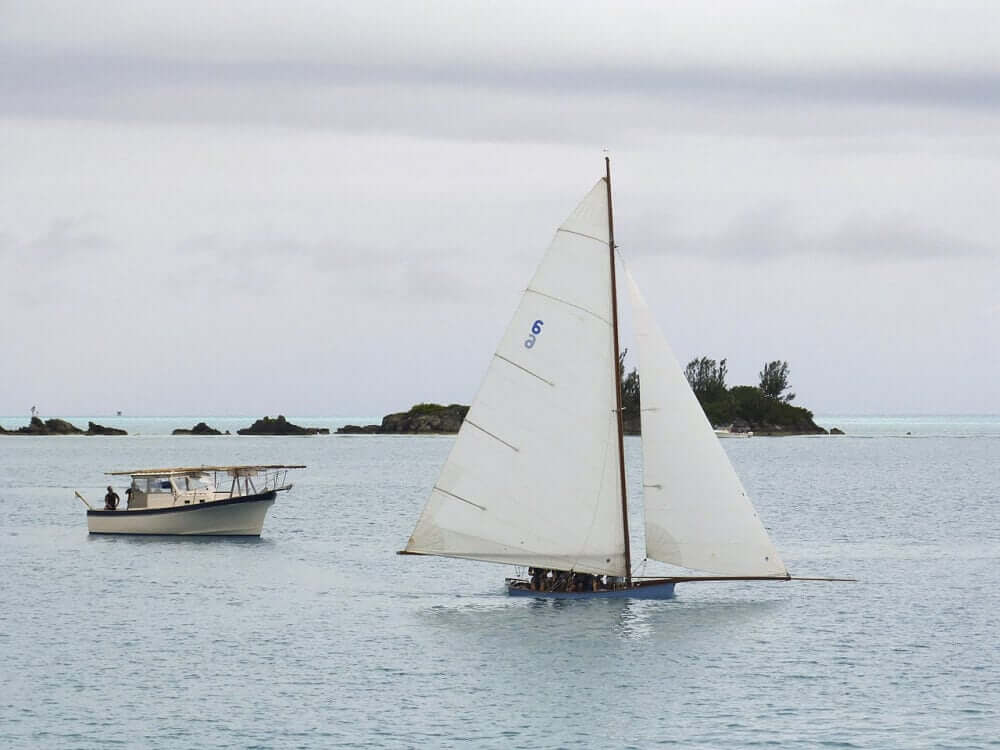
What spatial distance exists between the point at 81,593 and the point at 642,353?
27.3 m

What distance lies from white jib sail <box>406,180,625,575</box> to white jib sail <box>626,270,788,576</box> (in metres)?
1.73

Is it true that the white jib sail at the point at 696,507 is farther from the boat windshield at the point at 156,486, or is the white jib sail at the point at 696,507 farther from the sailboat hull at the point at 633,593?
the boat windshield at the point at 156,486

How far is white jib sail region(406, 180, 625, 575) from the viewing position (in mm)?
49094

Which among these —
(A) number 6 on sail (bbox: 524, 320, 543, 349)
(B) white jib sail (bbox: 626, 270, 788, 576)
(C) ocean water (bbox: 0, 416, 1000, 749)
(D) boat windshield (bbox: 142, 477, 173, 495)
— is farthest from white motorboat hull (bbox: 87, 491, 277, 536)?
(B) white jib sail (bbox: 626, 270, 788, 576)

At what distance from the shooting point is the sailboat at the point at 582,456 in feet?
161

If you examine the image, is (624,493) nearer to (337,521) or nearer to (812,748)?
(812,748)

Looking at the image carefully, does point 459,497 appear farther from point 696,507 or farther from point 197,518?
point 197,518

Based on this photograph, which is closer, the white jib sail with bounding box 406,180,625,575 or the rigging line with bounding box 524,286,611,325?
the rigging line with bounding box 524,286,611,325

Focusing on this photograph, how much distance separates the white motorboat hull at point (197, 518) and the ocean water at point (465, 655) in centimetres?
393

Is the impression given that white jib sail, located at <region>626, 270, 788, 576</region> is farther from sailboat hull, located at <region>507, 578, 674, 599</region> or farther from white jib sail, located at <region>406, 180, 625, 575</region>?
sailboat hull, located at <region>507, 578, 674, 599</region>

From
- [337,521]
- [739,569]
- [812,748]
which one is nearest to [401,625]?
[739,569]

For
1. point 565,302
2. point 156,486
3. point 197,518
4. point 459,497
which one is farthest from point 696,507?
point 156,486

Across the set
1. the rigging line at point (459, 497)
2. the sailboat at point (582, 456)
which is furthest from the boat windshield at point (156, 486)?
the rigging line at point (459, 497)

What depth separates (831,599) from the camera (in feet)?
193
